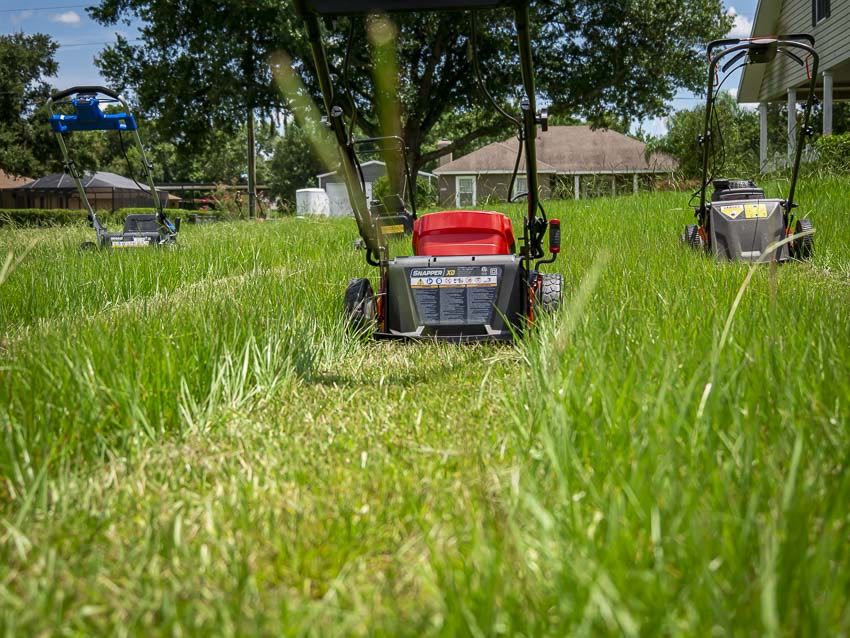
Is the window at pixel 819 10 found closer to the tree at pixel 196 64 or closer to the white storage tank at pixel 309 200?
the tree at pixel 196 64

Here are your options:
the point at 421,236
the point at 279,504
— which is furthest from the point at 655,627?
the point at 421,236

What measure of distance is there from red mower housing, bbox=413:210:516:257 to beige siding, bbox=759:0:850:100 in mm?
14108

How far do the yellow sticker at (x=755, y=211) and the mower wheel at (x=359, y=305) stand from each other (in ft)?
11.0

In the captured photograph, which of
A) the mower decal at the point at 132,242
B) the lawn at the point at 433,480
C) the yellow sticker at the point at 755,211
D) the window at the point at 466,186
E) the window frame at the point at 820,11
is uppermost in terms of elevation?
the window frame at the point at 820,11

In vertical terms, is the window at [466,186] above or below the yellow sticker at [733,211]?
above

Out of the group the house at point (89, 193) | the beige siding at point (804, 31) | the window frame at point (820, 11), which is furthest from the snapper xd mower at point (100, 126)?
the house at point (89, 193)

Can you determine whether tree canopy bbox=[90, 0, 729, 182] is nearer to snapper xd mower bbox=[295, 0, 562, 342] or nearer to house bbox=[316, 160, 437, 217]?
snapper xd mower bbox=[295, 0, 562, 342]

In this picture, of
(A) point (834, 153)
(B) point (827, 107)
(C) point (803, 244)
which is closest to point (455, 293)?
(C) point (803, 244)

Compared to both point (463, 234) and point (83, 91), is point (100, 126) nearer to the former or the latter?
point (83, 91)

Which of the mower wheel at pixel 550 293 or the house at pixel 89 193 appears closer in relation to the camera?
the mower wheel at pixel 550 293

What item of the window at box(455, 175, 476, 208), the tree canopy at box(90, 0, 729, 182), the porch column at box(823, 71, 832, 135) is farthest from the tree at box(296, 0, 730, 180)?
the window at box(455, 175, 476, 208)

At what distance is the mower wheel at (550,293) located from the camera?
12.8 feet

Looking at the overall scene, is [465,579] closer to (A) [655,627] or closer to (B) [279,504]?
(A) [655,627]

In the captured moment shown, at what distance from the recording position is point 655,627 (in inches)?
41.2
